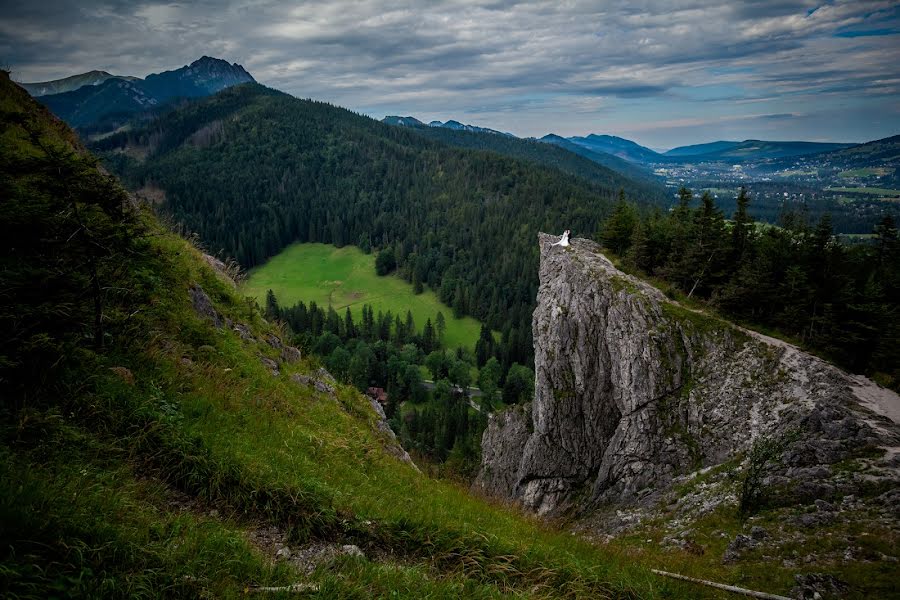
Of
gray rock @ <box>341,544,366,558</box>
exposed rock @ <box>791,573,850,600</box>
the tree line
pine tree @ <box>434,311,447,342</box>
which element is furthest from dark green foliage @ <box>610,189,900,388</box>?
pine tree @ <box>434,311,447,342</box>

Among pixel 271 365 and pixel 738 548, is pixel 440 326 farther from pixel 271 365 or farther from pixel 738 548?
pixel 271 365

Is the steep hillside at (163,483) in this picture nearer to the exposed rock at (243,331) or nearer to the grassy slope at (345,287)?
the exposed rock at (243,331)

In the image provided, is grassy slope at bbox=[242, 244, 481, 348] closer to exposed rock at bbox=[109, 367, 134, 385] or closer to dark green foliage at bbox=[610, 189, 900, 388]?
dark green foliage at bbox=[610, 189, 900, 388]

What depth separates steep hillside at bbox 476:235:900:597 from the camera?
18188mm

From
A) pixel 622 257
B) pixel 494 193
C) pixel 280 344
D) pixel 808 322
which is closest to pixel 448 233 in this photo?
pixel 494 193

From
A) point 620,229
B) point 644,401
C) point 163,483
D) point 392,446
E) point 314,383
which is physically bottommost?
point 644,401

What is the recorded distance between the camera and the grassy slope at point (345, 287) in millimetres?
128125

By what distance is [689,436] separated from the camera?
3159cm

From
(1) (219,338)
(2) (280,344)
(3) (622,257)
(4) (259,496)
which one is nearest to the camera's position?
(4) (259,496)

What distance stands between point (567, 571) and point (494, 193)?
199 m

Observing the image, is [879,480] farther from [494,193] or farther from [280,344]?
[494,193]

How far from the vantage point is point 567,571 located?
782 centimetres

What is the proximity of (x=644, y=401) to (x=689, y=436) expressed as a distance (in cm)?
471

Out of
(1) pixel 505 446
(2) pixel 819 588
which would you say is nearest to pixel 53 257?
(2) pixel 819 588
